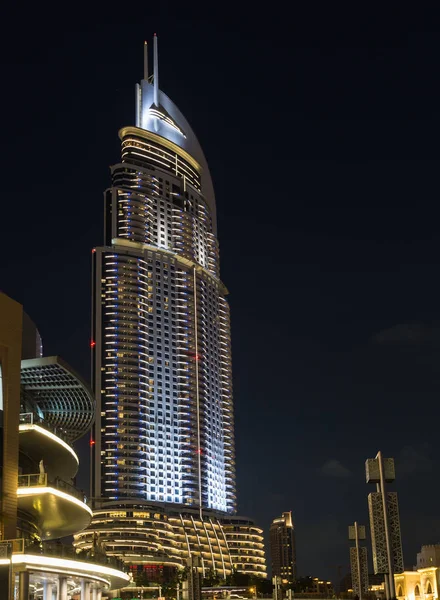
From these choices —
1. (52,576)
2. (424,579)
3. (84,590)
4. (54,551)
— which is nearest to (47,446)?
(84,590)

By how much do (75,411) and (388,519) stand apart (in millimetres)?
39140

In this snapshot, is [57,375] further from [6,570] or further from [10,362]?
[6,570]

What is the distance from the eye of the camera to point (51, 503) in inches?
2073

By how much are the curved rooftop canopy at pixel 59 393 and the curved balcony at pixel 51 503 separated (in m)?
5.79

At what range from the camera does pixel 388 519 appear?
28.1 metres

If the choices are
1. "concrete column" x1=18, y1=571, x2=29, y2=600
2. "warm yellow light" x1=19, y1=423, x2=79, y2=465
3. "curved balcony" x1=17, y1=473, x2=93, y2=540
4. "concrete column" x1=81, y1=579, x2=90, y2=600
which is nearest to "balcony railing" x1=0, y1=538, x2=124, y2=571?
"concrete column" x1=18, y1=571, x2=29, y2=600

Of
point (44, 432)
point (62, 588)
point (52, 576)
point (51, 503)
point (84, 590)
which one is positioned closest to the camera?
point (52, 576)

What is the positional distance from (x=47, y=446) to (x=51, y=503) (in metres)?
4.98

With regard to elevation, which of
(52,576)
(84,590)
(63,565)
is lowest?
(84,590)

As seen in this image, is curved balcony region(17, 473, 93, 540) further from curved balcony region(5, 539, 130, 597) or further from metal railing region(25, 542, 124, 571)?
curved balcony region(5, 539, 130, 597)

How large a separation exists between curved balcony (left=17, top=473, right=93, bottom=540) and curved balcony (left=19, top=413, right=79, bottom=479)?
9.84ft

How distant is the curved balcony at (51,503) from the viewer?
4919cm

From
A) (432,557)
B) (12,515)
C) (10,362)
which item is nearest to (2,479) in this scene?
(12,515)

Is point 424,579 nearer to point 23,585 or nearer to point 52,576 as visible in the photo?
point 52,576
